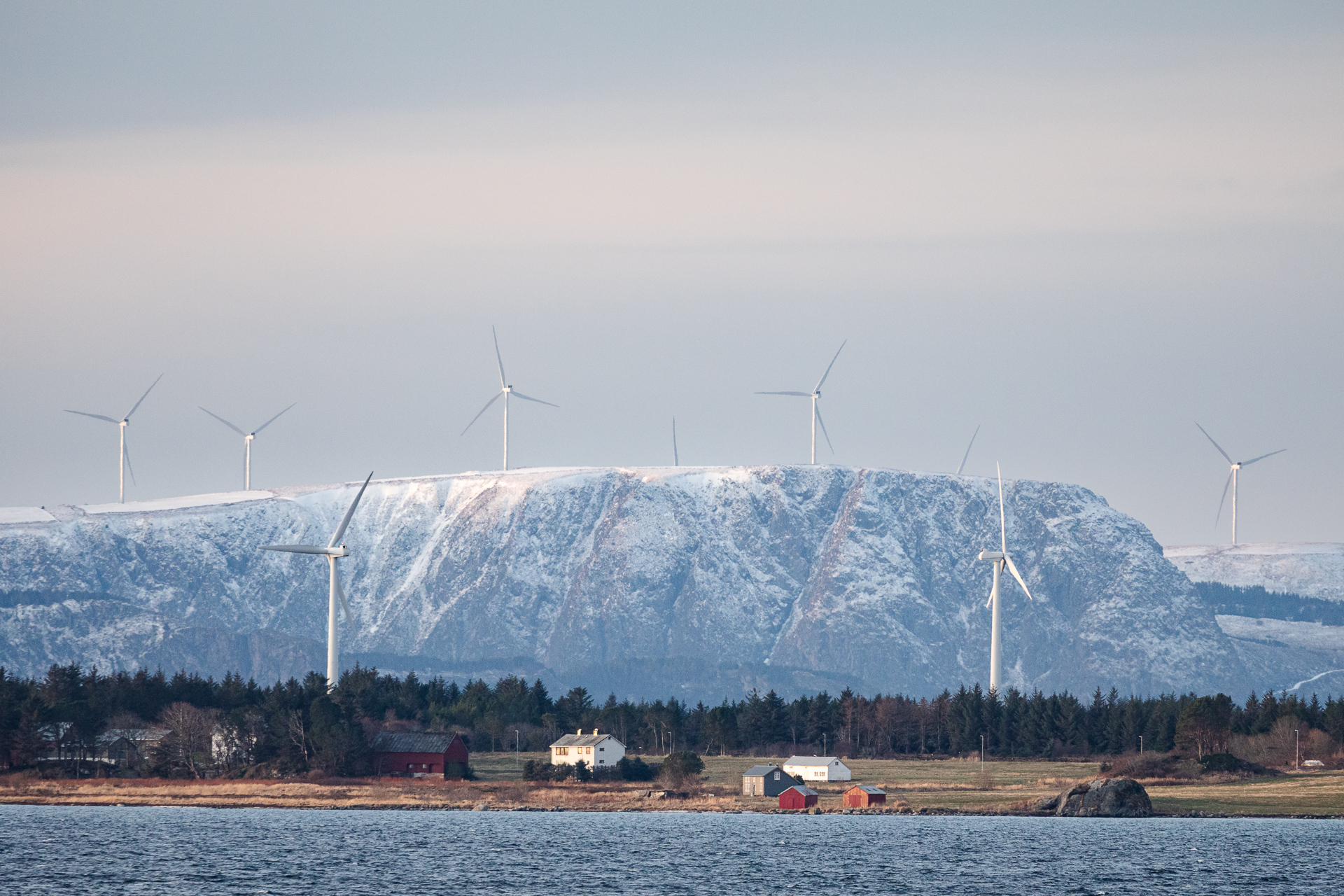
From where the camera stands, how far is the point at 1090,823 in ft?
645

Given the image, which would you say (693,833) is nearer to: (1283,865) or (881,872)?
(881,872)

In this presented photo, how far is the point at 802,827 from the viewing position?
189625mm

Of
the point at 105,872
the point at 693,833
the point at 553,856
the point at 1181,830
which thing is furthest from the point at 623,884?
the point at 1181,830

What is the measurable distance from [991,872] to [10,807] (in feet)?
338

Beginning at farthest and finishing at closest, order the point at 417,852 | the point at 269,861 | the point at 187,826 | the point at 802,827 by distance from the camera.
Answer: the point at 802,827
the point at 187,826
the point at 417,852
the point at 269,861

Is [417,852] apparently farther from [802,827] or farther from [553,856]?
[802,827]

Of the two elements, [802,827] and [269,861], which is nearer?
[269,861]

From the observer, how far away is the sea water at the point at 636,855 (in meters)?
134

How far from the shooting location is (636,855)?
6171 inches

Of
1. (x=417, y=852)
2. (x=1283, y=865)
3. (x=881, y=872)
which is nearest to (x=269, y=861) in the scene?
(x=417, y=852)

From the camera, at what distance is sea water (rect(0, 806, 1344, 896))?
134 meters

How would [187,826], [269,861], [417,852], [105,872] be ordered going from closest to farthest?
1. [105,872]
2. [269,861]
3. [417,852]
4. [187,826]

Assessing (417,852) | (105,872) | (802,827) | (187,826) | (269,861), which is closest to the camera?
(105,872)

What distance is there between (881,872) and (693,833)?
3849cm
